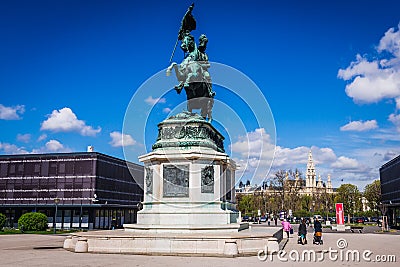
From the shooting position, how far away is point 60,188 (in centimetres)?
6200

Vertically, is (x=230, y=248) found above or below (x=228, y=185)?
below

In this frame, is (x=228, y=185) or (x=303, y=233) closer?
(x=228, y=185)

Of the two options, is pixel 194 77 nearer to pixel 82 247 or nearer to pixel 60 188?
pixel 82 247

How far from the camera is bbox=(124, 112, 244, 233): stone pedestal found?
20.5m

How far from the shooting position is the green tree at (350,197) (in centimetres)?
11006

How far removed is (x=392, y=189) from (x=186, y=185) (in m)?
69.7

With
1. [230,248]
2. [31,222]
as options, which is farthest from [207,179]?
[31,222]

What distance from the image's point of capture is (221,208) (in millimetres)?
21641

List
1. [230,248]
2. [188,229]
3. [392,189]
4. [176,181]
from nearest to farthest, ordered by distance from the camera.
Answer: [230,248]
[188,229]
[176,181]
[392,189]

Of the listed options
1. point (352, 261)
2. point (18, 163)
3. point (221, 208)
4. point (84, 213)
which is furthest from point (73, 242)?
Answer: point (18, 163)

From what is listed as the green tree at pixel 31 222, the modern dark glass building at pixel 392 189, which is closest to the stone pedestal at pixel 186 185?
the green tree at pixel 31 222

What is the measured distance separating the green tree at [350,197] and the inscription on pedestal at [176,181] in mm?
95477

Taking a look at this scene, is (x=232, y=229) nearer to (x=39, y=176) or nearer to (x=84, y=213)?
(x=84, y=213)

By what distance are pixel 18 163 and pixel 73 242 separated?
49.2m
